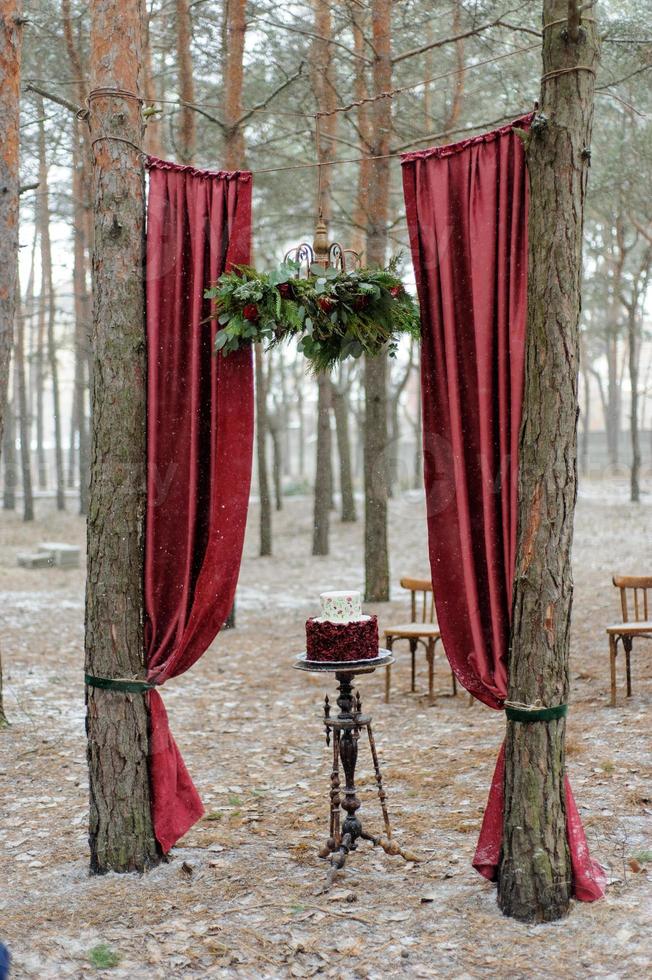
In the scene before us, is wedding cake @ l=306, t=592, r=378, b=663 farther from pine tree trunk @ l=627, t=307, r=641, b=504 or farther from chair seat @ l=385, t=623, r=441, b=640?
pine tree trunk @ l=627, t=307, r=641, b=504

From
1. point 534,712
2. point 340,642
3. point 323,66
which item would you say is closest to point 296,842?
point 340,642

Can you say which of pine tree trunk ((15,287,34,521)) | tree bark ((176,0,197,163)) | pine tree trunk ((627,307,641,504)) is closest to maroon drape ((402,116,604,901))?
tree bark ((176,0,197,163))

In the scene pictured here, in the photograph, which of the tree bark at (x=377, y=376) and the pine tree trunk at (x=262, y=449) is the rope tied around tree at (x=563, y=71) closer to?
the tree bark at (x=377, y=376)

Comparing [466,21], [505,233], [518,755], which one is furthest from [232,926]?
[466,21]

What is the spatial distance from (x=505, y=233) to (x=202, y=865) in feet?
11.1

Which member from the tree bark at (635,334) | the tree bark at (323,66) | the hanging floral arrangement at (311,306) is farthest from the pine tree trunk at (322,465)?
the hanging floral arrangement at (311,306)

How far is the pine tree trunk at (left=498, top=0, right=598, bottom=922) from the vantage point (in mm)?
3967

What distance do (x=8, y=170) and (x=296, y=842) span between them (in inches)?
166

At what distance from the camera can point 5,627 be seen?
11.4 meters

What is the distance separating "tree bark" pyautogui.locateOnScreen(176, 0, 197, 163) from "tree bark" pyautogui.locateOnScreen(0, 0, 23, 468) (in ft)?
13.8

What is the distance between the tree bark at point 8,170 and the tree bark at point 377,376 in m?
5.00

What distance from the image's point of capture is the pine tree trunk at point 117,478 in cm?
462

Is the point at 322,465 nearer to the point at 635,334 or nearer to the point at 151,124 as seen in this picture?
the point at 151,124

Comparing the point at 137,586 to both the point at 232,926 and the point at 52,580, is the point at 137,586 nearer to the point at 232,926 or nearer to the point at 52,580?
the point at 232,926
